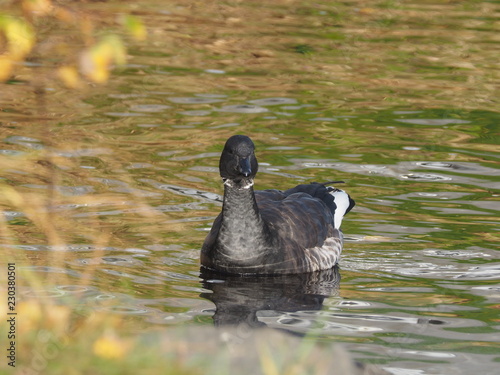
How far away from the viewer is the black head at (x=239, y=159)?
34.9 feet

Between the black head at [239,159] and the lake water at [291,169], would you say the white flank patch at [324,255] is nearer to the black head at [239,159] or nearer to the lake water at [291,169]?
the lake water at [291,169]

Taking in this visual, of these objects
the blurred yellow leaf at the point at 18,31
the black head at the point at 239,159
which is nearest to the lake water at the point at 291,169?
the black head at the point at 239,159

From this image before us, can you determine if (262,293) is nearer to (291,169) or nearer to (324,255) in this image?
(324,255)

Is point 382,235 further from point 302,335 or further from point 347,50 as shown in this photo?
point 347,50

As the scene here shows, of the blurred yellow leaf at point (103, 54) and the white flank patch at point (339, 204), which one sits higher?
the blurred yellow leaf at point (103, 54)

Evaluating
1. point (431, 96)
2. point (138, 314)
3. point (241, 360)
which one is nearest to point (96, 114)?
point (431, 96)

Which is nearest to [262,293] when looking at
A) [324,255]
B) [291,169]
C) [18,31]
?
[324,255]

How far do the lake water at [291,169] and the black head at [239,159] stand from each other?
107 centimetres

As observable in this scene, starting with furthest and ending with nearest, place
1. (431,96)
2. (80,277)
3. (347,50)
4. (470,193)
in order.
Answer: (347,50)
(431,96)
(470,193)
(80,277)

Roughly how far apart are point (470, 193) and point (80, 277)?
5.46 meters

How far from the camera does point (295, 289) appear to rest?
34.4 feet

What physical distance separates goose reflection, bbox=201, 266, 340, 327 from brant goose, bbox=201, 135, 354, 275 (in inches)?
4.5

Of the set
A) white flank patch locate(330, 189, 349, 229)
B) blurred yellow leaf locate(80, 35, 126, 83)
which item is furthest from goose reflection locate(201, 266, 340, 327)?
blurred yellow leaf locate(80, 35, 126, 83)

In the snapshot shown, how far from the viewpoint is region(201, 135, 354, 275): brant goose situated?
1077 cm
